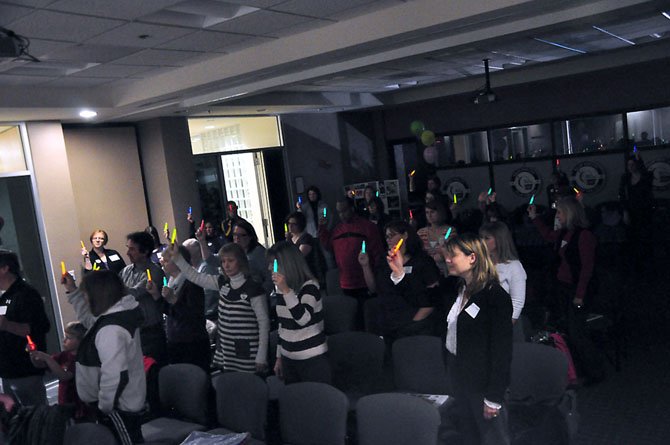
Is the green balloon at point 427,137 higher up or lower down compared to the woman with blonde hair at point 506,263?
higher up

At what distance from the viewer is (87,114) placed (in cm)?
686

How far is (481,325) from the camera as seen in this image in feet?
8.84

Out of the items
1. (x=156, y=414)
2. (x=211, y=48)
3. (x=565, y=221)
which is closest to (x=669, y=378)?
(x=565, y=221)

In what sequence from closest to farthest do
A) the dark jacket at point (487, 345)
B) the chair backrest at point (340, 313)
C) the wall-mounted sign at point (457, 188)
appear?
the dark jacket at point (487, 345)
the chair backrest at point (340, 313)
the wall-mounted sign at point (457, 188)

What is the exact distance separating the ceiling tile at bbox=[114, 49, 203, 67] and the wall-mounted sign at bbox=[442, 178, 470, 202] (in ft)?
23.2

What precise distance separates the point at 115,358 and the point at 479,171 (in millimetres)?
9410

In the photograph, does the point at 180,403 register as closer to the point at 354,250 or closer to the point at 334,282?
the point at 354,250

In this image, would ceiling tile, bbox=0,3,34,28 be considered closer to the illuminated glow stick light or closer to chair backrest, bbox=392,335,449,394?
the illuminated glow stick light

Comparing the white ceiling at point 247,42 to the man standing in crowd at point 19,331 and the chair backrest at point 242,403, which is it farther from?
the chair backrest at point 242,403

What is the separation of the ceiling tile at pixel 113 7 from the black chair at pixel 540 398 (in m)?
3.04

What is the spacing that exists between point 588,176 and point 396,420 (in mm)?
8649

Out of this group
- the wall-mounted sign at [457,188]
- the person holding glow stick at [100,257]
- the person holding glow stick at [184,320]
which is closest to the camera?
the person holding glow stick at [184,320]

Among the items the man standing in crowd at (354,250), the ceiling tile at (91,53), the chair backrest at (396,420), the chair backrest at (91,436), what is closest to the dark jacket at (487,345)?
the chair backrest at (396,420)

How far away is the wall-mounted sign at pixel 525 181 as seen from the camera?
10664mm
